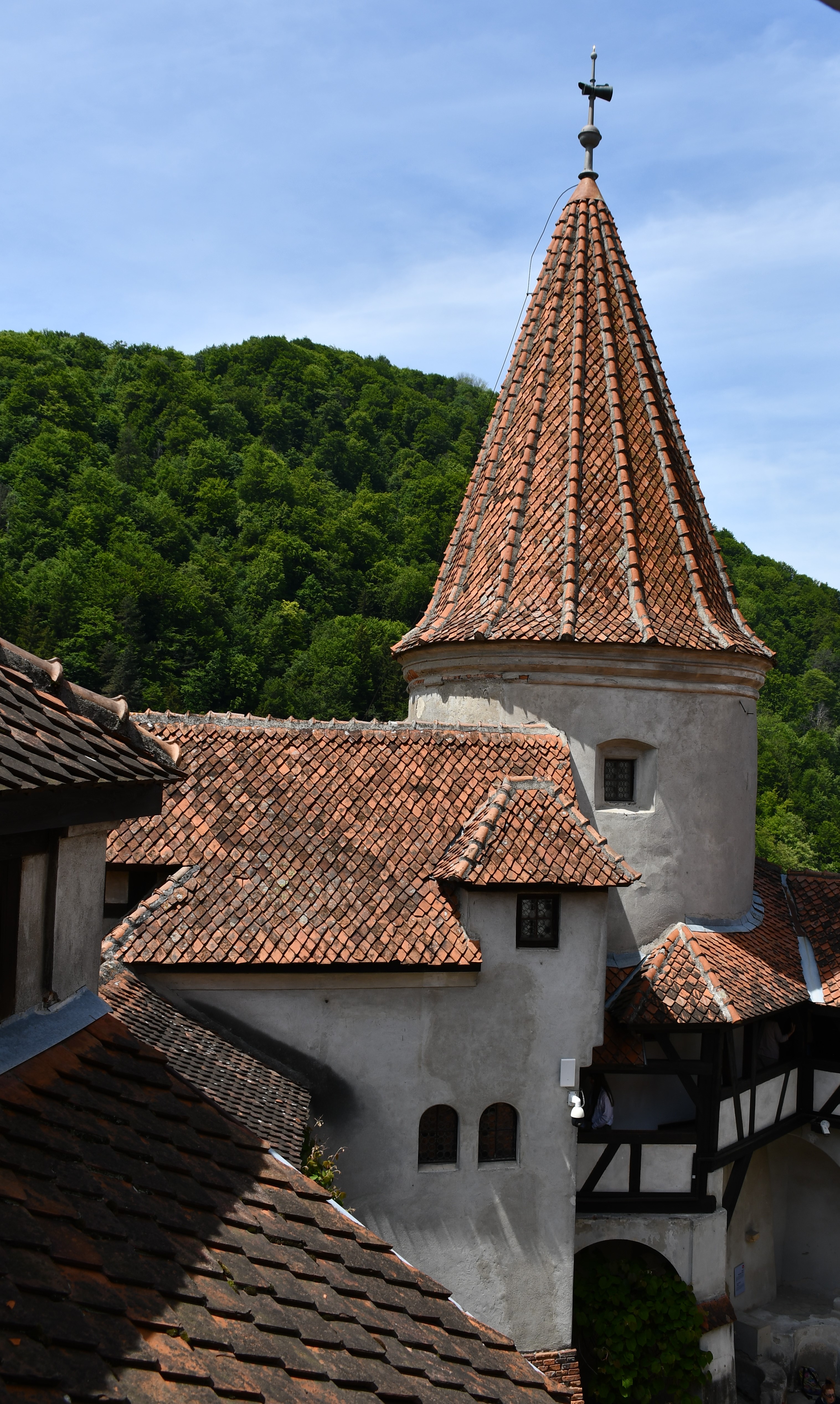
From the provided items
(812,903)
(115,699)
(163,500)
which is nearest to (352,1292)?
(115,699)

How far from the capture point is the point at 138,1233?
4195 mm

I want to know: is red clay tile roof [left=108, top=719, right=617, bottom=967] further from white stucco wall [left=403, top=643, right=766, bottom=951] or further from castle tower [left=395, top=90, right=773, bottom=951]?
castle tower [left=395, top=90, right=773, bottom=951]

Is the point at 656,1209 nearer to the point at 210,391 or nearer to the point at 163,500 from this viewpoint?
the point at 163,500

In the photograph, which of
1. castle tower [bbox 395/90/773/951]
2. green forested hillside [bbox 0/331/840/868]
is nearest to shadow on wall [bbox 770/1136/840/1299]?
castle tower [bbox 395/90/773/951]

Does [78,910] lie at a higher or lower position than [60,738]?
lower

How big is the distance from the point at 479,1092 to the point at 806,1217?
847 centimetres

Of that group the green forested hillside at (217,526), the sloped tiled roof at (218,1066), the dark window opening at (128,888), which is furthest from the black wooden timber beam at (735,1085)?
the green forested hillside at (217,526)

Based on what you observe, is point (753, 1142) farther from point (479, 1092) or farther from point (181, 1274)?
point (181, 1274)

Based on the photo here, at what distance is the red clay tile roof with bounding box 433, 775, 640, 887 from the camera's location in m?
12.1

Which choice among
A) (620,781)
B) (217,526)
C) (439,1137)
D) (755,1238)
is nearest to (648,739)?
(620,781)

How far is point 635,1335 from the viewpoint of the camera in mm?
13289

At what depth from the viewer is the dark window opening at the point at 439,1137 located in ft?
41.2

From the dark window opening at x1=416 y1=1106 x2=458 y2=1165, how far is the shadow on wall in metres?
7.36

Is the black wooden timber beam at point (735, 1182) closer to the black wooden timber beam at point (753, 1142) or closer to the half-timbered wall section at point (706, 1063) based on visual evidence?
the half-timbered wall section at point (706, 1063)
